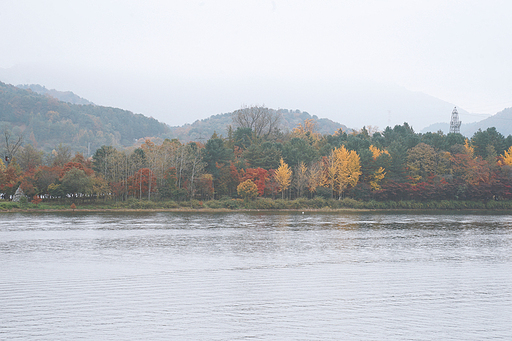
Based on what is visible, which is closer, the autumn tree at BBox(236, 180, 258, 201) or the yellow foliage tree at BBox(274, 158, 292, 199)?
the autumn tree at BBox(236, 180, 258, 201)

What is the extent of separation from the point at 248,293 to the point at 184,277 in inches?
138

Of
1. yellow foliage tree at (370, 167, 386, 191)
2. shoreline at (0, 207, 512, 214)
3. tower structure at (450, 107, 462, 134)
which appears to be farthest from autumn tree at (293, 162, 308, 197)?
tower structure at (450, 107, 462, 134)

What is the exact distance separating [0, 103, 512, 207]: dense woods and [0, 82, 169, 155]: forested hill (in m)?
84.6

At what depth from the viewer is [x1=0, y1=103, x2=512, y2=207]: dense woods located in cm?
5662

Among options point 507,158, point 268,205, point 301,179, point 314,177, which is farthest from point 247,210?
point 507,158

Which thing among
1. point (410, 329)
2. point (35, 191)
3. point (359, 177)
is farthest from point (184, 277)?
point (359, 177)

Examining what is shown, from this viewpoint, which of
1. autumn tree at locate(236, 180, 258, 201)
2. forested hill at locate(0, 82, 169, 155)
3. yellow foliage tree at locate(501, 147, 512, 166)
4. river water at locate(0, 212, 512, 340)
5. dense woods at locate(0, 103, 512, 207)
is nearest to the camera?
river water at locate(0, 212, 512, 340)

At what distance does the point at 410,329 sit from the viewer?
1082 cm

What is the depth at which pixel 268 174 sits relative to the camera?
2520 inches

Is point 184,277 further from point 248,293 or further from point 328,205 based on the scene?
point 328,205

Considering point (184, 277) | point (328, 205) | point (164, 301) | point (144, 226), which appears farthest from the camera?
point (328, 205)

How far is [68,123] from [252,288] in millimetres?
155786

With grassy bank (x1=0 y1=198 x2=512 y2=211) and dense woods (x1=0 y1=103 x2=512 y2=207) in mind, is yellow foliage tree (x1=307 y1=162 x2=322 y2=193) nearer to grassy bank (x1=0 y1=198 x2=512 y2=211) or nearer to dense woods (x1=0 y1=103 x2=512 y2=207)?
dense woods (x1=0 y1=103 x2=512 y2=207)

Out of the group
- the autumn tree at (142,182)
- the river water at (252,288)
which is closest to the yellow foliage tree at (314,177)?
the autumn tree at (142,182)
